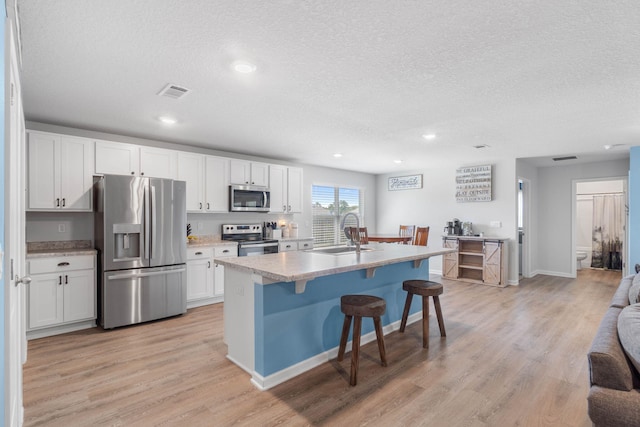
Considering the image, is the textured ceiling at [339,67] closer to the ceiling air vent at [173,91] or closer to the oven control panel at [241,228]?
the ceiling air vent at [173,91]

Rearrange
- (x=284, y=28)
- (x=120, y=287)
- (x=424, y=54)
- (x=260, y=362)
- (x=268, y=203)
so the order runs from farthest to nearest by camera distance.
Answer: (x=268, y=203) → (x=120, y=287) → (x=260, y=362) → (x=424, y=54) → (x=284, y=28)

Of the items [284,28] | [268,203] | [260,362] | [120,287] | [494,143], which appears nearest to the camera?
[284,28]

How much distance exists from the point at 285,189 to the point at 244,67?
11.8ft

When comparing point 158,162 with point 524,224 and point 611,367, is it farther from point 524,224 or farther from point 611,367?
point 524,224

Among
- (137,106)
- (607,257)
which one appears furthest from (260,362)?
(607,257)

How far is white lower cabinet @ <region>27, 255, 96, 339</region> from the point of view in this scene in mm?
3381

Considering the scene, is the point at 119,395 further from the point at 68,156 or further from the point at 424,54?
the point at 424,54

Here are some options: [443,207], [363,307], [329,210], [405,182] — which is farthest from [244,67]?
[405,182]

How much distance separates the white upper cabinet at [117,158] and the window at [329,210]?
3519 mm

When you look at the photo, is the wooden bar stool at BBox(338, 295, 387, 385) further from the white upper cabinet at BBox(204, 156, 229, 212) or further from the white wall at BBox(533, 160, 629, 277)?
the white wall at BBox(533, 160, 629, 277)

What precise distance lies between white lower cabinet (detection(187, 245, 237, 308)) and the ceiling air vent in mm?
2202

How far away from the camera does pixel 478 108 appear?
3.30 meters

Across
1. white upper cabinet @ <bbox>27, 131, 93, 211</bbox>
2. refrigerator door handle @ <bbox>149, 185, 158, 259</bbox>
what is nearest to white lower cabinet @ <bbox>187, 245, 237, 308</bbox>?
refrigerator door handle @ <bbox>149, 185, 158, 259</bbox>

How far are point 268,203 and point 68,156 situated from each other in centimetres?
279
